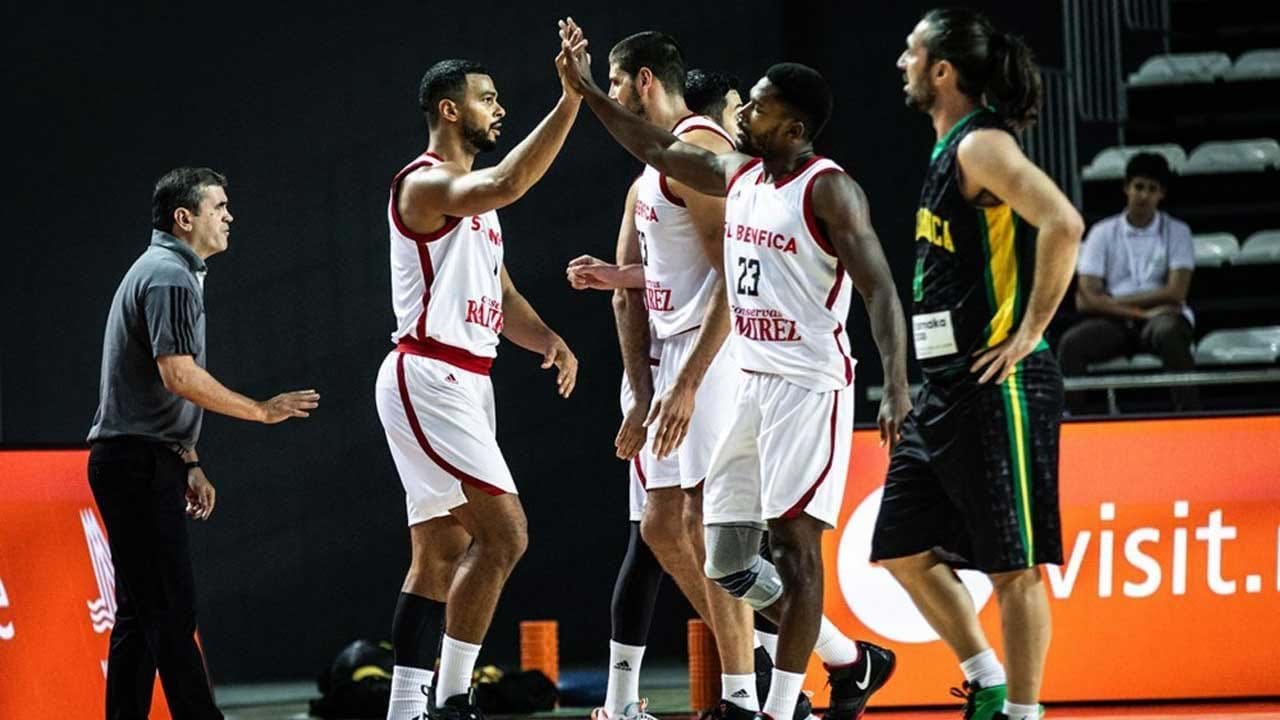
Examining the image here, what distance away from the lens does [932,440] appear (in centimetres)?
544

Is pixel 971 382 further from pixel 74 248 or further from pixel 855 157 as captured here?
pixel 855 157

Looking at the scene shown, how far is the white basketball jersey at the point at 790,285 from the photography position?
5930 millimetres

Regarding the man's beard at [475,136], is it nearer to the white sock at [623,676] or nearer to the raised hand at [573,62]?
the raised hand at [573,62]

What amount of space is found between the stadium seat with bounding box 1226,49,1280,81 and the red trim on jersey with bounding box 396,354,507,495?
314 inches

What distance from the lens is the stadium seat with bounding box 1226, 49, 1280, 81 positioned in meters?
12.7

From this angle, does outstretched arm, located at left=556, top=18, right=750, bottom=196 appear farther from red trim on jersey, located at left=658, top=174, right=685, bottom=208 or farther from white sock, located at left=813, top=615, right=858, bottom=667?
white sock, located at left=813, top=615, right=858, bottom=667

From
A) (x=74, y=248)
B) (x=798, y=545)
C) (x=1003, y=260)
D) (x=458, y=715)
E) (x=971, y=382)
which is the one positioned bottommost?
(x=458, y=715)

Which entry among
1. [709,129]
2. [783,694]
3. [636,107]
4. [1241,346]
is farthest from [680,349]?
[1241,346]

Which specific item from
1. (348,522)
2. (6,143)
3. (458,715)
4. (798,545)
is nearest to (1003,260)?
(798,545)

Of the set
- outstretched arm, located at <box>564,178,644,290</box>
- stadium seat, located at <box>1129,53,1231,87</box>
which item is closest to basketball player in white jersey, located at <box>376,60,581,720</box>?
outstretched arm, located at <box>564,178,644,290</box>

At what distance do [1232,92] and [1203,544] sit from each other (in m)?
5.60

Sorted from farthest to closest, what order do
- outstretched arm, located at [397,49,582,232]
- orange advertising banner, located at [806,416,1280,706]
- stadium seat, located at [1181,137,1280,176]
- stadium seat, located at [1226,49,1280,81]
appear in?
stadium seat, located at [1226,49,1280,81]
stadium seat, located at [1181,137,1280,176]
orange advertising banner, located at [806,416,1280,706]
outstretched arm, located at [397,49,582,232]

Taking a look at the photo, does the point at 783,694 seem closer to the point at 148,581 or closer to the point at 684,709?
the point at 148,581

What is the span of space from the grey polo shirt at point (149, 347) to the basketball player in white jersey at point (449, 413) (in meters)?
0.67
